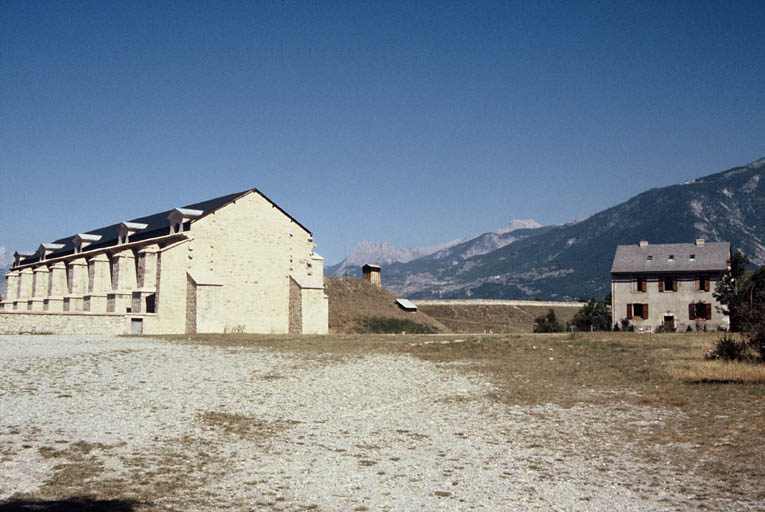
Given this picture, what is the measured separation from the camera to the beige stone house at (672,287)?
162 feet

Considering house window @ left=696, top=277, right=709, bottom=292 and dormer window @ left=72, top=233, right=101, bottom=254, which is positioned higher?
dormer window @ left=72, top=233, right=101, bottom=254

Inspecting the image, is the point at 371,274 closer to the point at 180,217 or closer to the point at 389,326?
the point at 389,326

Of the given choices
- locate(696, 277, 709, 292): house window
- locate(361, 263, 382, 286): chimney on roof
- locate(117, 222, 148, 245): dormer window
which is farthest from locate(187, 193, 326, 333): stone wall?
locate(696, 277, 709, 292): house window

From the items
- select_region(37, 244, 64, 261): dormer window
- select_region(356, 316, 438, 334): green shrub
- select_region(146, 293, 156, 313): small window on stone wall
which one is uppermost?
select_region(37, 244, 64, 261): dormer window

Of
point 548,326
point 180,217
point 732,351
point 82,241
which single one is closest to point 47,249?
point 82,241

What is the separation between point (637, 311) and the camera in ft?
169

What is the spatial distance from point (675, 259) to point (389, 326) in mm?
25912

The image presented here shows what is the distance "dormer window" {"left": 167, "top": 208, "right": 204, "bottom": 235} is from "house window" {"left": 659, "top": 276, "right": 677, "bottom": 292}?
38.0 m

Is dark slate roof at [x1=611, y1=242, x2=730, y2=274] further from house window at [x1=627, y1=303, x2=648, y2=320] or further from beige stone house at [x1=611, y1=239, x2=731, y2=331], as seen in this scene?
house window at [x1=627, y1=303, x2=648, y2=320]

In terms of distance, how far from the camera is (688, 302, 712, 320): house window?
160ft

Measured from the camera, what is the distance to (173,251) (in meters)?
39.8

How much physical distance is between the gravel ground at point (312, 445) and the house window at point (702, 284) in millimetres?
40941

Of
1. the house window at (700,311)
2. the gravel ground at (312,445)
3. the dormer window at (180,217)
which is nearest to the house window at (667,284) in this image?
the house window at (700,311)

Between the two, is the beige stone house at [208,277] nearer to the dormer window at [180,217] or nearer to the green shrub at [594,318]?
the dormer window at [180,217]
